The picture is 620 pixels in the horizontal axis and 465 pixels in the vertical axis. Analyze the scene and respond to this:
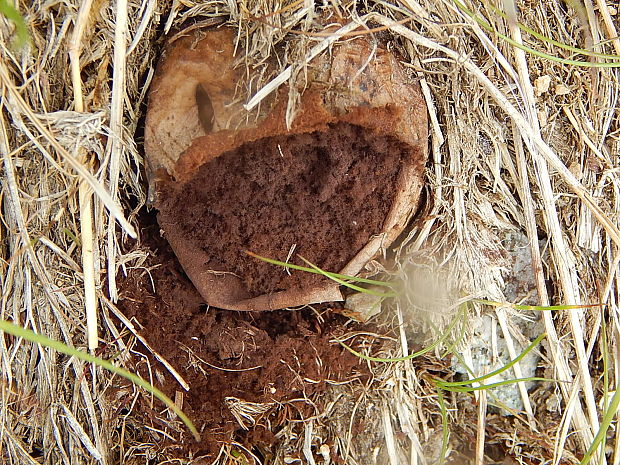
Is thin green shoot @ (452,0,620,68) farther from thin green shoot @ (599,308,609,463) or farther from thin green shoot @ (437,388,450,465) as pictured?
thin green shoot @ (437,388,450,465)

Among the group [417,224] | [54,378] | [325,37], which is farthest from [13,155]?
[417,224]

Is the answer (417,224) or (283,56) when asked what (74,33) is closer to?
(283,56)

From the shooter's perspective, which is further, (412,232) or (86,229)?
(412,232)

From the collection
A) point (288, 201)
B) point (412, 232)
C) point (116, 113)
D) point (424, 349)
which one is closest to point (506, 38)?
point (412, 232)

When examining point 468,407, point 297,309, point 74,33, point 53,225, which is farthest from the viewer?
point 468,407

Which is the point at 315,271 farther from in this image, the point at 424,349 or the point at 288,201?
the point at 424,349

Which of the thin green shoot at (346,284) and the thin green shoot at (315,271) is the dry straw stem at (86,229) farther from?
the thin green shoot at (346,284)

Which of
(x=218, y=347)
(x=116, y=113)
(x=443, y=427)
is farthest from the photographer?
(x=443, y=427)

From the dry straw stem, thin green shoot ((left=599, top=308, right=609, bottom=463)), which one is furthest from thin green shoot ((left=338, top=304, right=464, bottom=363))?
the dry straw stem
